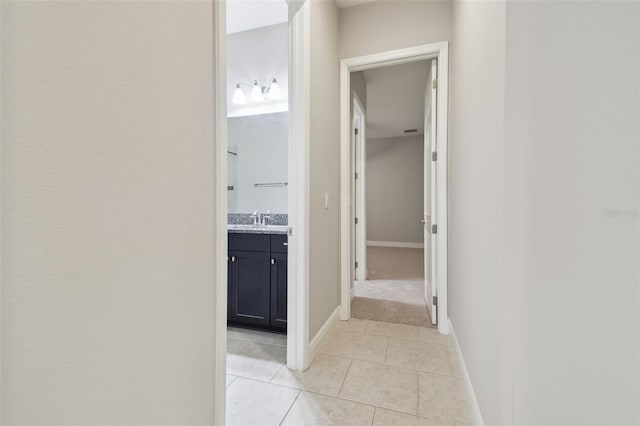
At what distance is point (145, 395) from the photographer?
0.74 meters

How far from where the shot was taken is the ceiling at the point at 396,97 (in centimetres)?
350

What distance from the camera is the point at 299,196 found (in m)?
1.71

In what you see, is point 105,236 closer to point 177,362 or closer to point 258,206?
point 177,362

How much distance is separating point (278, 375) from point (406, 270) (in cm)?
328

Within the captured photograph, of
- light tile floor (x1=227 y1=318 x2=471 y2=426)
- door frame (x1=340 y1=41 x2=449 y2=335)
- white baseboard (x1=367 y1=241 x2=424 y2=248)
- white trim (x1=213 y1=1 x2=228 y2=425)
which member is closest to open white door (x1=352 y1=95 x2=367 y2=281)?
door frame (x1=340 y1=41 x2=449 y2=335)

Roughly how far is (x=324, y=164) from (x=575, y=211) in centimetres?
160

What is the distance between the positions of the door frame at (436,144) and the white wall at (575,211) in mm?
1435

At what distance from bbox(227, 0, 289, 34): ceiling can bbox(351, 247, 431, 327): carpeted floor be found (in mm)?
2872

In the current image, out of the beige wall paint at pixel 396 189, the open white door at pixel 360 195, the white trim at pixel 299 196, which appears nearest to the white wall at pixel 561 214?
the white trim at pixel 299 196

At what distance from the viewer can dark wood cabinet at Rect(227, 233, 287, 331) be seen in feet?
7.03

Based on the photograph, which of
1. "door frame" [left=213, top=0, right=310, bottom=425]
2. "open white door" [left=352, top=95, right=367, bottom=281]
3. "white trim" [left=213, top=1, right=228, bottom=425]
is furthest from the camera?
"open white door" [left=352, top=95, right=367, bottom=281]

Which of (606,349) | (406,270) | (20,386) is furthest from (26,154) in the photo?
(406,270)

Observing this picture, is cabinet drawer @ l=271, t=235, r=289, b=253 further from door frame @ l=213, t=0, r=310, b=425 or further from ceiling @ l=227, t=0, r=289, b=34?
A: ceiling @ l=227, t=0, r=289, b=34

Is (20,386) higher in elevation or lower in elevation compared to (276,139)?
lower
